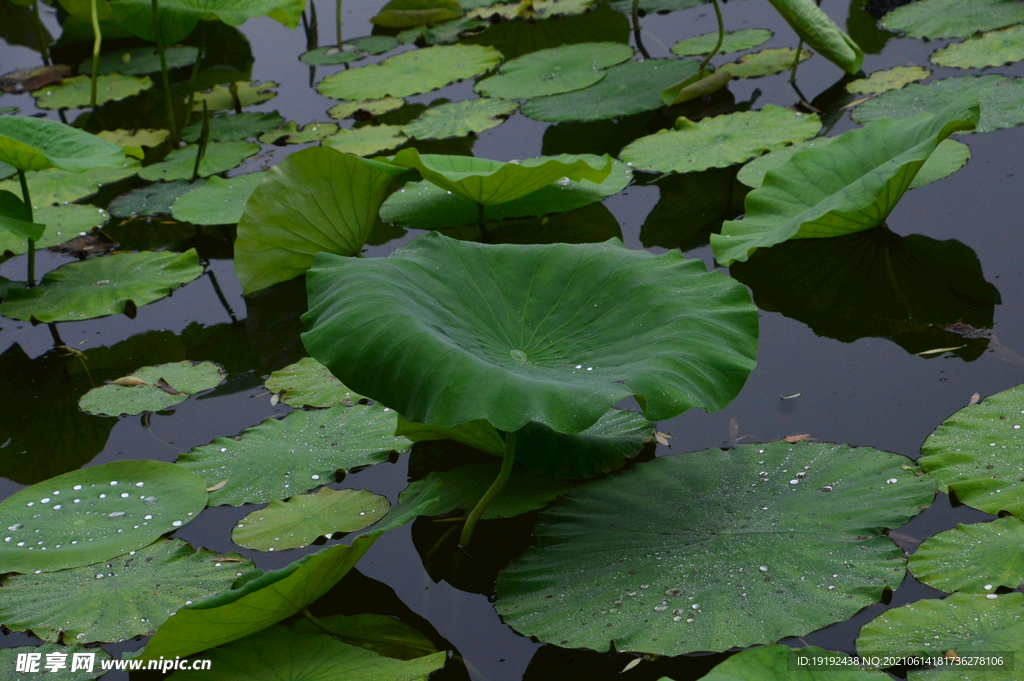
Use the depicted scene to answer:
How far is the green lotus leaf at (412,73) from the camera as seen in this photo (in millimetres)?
3938

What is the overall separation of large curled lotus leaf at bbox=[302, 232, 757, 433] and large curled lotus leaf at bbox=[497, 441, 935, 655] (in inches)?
8.1

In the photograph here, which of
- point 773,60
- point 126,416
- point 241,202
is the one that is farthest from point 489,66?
point 126,416

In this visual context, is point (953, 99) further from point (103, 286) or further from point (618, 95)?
point (103, 286)

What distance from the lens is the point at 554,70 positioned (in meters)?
3.86

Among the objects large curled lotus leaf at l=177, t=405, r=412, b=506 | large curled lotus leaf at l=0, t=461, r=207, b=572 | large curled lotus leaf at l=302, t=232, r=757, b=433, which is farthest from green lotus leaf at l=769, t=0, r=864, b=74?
large curled lotus leaf at l=0, t=461, r=207, b=572

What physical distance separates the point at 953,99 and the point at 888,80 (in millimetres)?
478

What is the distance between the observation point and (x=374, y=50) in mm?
4551

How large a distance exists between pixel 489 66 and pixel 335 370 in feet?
9.63

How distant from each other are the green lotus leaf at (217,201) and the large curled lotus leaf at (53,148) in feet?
1.37

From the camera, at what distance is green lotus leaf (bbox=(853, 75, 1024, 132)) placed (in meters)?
2.74

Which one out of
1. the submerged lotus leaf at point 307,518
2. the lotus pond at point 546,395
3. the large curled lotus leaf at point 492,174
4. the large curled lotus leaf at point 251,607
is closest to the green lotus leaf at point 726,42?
the lotus pond at point 546,395

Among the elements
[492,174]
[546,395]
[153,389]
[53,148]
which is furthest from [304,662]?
[53,148]

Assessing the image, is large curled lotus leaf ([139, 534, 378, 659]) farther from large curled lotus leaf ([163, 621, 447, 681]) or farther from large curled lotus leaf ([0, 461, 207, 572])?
large curled lotus leaf ([0, 461, 207, 572])

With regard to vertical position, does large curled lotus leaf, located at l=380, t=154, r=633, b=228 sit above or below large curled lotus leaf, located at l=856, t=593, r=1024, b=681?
above
